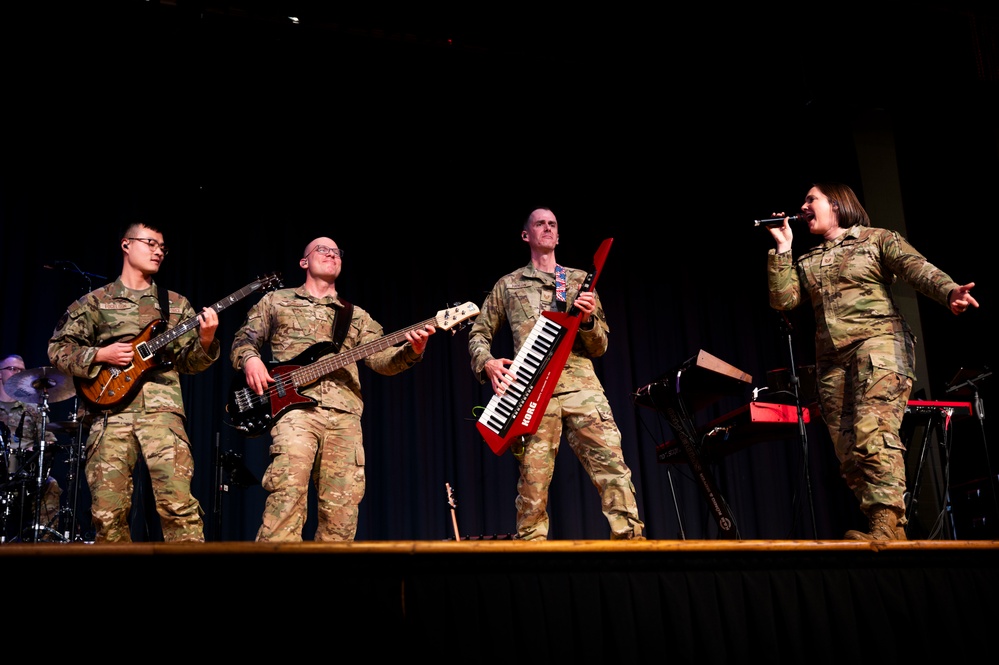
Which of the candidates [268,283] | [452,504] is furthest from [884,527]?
[452,504]

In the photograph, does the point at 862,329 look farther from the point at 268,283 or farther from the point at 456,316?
the point at 268,283

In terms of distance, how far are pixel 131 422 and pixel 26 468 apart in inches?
131

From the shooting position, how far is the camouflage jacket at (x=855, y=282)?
4613 millimetres

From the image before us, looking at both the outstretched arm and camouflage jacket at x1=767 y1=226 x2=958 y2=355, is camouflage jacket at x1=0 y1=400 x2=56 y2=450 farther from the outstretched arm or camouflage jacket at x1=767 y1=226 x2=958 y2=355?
the outstretched arm

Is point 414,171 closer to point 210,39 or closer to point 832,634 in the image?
point 210,39

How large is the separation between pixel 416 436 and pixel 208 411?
2.01 metres

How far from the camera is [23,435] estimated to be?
7426 mm

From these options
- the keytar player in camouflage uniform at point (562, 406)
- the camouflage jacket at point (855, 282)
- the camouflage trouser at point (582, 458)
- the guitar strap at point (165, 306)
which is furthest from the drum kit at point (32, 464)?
the camouflage jacket at point (855, 282)

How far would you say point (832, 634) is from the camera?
11.5 ft

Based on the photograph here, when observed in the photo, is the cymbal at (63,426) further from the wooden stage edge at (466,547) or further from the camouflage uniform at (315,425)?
the wooden stage edge at (466,547)

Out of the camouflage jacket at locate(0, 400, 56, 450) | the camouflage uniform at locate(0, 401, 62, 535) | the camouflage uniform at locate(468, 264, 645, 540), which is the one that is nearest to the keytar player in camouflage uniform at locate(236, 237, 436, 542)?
the camouflage uniform at locate(468, 264, 645, 540)

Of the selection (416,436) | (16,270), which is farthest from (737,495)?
(16,270)

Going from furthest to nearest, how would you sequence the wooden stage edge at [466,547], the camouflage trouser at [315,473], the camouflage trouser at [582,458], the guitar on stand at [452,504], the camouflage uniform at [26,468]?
the guitar on stand at [452,504], the camouflage uniform at [26,468], the camouflage trouser at [315,473], the camouflage trouser at [582,458], the wooden stage edge at [466,547]

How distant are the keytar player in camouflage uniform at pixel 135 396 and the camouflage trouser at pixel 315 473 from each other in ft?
1.37
